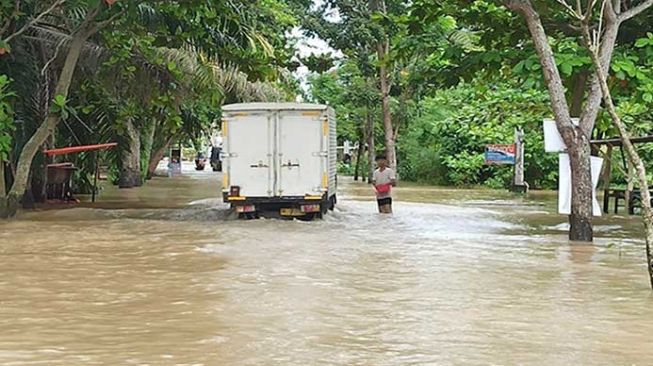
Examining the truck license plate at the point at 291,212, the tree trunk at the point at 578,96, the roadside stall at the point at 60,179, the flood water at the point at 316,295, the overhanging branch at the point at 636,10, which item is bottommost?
the flood water at the point at 316,295

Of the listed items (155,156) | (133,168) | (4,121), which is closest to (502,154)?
(133,168)

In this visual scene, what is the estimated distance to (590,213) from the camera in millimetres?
14562

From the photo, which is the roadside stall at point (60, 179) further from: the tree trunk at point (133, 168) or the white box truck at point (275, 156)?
the tree trunk at point (133, 168)

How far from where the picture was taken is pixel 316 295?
923 centimetres

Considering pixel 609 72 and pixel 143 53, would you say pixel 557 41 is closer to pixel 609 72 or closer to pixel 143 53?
pixel 609 72

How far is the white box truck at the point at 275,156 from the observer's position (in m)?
18.8

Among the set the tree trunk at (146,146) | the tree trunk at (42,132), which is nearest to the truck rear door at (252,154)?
the tree trunk at (42,132)

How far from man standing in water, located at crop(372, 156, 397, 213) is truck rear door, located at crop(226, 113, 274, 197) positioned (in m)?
2.58

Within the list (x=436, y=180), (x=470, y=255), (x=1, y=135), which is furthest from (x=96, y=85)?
(x=436, y=180)

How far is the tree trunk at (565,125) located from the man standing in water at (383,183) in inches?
235

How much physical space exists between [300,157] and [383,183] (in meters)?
2.33

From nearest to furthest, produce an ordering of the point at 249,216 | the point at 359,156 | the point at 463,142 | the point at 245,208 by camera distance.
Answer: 1. the point at 245,208
2. the point at 249,216
3. the point at 463,142
4. the point at 359,156

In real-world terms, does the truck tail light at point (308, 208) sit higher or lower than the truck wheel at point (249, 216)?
higher

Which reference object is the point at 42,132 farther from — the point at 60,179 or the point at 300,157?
the point at 60,179
